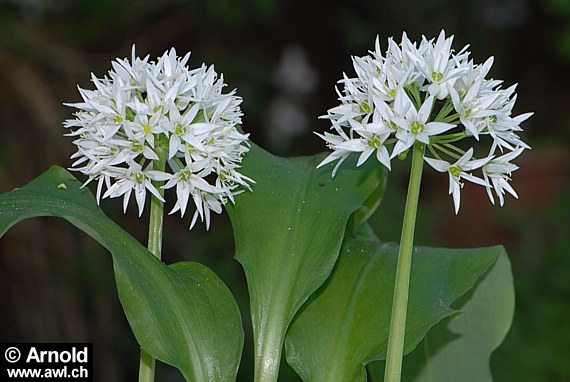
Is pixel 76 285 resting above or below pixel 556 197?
below

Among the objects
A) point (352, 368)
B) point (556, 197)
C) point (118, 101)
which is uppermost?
point (556, 197)

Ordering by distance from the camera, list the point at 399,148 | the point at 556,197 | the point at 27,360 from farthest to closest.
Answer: the point at 556,197 < the point at 27,360 < the point at 399,148

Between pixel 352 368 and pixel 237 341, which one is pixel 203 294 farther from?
pixel 352 368

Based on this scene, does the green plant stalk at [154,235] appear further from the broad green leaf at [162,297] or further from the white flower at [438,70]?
the white flower at [438,70]

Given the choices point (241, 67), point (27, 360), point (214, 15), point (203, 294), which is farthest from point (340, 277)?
point (241, 67)

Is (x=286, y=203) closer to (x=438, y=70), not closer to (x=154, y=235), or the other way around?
(x=154, y=235)

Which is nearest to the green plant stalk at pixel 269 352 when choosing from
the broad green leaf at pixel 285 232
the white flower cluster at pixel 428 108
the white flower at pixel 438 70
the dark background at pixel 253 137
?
the broad green leaf at pixel 285 232

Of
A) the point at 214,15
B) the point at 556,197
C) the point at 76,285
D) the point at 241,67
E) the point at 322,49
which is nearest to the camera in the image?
the point at 76,285

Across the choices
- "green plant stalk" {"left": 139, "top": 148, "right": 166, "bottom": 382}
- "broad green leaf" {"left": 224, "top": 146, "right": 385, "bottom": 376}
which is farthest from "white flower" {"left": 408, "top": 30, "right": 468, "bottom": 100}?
"green plant stalk" {"left": 139, "top": 148, "right": 166, "bottom": 382}
